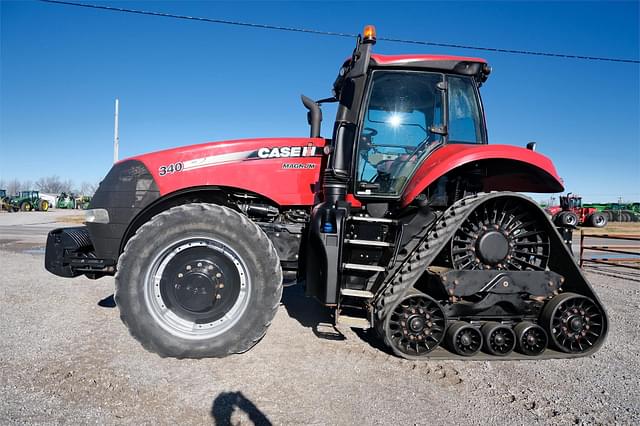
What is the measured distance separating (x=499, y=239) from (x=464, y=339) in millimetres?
890

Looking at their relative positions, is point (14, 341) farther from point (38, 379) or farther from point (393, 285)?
Result: point (393, 285)

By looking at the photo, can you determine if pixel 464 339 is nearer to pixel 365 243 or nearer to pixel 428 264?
pixel 428 264

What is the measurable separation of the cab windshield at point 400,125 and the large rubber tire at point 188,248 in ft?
3.78

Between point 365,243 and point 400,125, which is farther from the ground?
point 400,125

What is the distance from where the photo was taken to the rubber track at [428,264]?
296 cm

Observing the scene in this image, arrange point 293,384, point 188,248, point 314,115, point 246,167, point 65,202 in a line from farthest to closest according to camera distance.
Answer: point 65,202
point 314,115
point 246,167
point 188,248
point 293,384

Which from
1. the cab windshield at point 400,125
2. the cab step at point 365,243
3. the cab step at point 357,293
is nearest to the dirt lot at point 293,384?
the cab step at point 357,293

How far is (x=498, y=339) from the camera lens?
3113mm

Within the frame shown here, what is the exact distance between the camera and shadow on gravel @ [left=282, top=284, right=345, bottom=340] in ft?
12.3

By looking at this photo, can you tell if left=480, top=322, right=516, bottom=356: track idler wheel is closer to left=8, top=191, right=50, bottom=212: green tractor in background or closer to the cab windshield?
the cab windshield

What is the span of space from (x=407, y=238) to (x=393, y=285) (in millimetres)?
515

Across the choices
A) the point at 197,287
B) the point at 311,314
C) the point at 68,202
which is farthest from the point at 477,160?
the point at 68,202

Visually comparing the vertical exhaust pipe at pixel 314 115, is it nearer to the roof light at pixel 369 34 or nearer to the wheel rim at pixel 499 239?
the roof light at pixel 369 34

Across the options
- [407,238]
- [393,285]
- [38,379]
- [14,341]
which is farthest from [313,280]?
[14,341]
